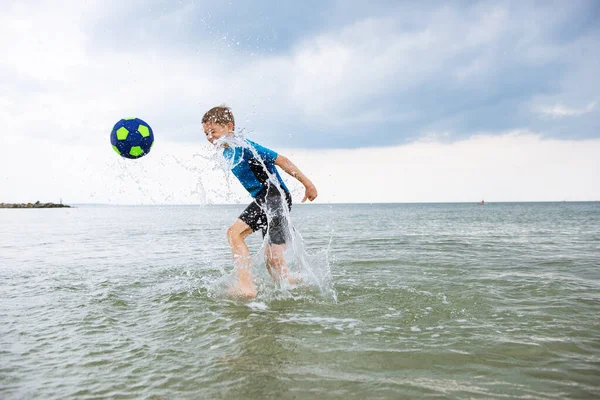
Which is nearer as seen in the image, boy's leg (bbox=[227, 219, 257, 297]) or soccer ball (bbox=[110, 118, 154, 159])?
boy's leg (bbox=[227, 219, 257, 297])

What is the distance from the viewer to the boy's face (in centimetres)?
520

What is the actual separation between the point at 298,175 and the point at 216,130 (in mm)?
1221

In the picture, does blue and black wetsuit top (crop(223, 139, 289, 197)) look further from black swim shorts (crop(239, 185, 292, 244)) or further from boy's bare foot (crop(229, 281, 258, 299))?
boy's bare foot (crop(229, 281, 258, 299))

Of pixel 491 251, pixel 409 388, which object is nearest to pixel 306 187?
pixel 409 388

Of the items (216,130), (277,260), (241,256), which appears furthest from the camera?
(277,260)

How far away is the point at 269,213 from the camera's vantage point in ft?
17.9

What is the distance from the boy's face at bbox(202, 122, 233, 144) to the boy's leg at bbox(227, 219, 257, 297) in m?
1.17

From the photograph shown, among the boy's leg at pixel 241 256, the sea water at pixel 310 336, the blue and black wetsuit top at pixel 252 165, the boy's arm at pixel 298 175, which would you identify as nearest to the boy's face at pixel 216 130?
the blue and black wetsuit top at pixel 252 165

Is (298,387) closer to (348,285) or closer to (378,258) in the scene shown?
(348,285)

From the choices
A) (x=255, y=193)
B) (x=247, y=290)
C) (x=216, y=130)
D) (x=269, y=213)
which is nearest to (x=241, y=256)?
(x=247, y=290)

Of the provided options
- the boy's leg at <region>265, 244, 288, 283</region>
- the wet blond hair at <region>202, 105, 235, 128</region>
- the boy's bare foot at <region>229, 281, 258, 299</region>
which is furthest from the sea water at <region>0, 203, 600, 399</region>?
the wet blond hair at <region>202, 105, 235, 128</region>

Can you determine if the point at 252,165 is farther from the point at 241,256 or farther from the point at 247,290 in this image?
the point at 247,290

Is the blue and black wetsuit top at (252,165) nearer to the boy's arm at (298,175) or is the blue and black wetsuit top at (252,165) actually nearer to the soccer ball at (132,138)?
the boy's arm at (298,175)

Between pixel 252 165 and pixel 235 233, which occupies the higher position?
pixel 252 165
